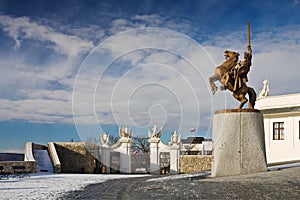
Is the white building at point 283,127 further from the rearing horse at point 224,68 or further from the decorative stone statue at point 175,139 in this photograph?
the rearing horse at point 224,68

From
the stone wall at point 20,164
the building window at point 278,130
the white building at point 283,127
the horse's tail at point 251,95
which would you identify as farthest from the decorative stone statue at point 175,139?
the horse's tail at point 251,95

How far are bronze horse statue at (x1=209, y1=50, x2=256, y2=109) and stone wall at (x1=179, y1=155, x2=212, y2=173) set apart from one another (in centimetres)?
1377

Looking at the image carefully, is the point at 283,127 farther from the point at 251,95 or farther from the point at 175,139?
the point at 251,95

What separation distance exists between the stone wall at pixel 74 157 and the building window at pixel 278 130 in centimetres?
1461

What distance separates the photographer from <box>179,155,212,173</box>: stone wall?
28359mm

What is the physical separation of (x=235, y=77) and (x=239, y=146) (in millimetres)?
2835

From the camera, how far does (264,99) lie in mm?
30109

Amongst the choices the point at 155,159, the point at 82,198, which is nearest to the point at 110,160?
the point at 155,159

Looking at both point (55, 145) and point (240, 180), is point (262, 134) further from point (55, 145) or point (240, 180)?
point (55, 145)

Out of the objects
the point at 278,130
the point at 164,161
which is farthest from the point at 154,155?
the point at 278,130

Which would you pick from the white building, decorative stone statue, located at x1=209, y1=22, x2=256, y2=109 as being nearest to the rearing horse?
decorative stone statue, located at x1=209, y1=22, x2=256, y2=109

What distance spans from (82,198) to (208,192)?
3.63 metres

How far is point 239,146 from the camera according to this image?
47.2 feet

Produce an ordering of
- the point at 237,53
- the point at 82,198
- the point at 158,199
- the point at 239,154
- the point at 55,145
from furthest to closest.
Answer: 1. the point at 55,145
2. the point at 237,53
3. the point at 239,154
4. the point at 82,198
5. the point at 158,199
